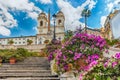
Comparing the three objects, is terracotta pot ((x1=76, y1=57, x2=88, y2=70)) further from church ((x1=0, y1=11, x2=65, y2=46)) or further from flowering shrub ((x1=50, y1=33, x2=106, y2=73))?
church ((x1=0, y1=11, x2=65, y2=46))

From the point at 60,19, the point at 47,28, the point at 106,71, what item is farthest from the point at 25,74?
the point at 47,28

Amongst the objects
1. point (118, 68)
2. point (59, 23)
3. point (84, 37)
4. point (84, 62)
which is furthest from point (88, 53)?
point (59, 23)

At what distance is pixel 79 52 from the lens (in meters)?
7.20

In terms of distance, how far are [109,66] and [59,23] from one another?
243ft

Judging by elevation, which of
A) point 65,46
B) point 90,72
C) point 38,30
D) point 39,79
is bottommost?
point 39,79

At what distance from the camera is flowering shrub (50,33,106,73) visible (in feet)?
22.4

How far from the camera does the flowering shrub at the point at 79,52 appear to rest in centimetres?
682

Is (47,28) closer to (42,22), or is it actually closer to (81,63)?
(42,22)

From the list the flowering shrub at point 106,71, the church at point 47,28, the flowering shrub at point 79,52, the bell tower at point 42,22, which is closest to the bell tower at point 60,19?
the church at point 47,28

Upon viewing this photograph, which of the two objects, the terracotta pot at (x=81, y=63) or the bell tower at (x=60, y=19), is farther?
the bell tower at (x=60, y=19)

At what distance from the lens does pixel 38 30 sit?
79438mm

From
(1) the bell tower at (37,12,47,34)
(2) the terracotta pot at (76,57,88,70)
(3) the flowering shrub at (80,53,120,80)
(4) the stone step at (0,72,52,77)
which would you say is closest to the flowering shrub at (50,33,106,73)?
(2) the terracotta pot at (76,57,88,70)

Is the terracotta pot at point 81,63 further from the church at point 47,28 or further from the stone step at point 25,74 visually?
the church at point 47,28

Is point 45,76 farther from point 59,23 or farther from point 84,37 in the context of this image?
point 59,23
